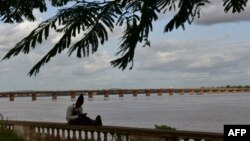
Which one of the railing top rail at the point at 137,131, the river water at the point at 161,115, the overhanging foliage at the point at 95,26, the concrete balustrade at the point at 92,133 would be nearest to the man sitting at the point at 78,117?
the concrete balustrade at the point at 92,133

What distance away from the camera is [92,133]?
11.3 m

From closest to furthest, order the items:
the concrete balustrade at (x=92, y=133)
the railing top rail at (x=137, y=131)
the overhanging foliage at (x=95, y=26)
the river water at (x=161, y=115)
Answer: the overhanging foliage at (x=95, y=26)
the railing top rail at (x=137, y=131)
the concrete balustrade at (x=92, y=133)
the river water at (x=161, y=115)

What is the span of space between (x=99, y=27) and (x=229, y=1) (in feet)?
2.86

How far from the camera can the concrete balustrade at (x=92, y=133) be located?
8406mm

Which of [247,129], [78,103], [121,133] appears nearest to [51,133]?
[78,103]

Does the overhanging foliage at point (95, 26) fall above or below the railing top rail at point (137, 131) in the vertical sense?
above

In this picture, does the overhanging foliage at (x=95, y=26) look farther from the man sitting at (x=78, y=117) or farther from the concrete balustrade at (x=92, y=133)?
the man sitting at (x=78, y=117)

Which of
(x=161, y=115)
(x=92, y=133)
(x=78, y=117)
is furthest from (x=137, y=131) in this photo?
(x=161, y=115)

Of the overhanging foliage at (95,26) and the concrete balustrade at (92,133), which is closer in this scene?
the overhanging foliage at (95,26)

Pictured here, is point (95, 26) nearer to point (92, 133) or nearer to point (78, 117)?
point (92, 133)

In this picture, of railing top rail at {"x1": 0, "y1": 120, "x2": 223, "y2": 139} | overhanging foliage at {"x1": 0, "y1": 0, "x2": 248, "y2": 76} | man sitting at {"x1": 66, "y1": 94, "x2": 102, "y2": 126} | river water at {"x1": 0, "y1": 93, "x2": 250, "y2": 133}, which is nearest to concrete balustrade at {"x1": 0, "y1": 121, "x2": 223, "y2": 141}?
railing top rail at {"x1": 0, "y1": 120, "x2": 223, "y2": 139}

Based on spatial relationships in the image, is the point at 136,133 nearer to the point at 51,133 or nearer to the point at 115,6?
the point at 51,133

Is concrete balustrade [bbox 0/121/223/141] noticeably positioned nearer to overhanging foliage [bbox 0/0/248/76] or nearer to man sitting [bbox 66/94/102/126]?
man sitting [bbox 66/94/102/126]

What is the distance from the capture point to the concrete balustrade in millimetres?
8406
